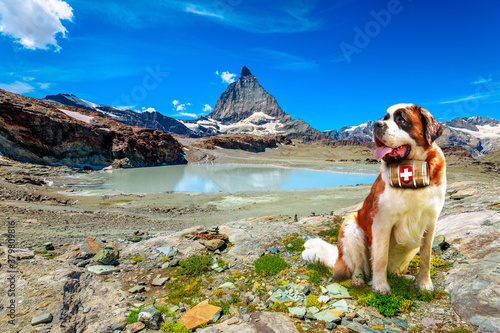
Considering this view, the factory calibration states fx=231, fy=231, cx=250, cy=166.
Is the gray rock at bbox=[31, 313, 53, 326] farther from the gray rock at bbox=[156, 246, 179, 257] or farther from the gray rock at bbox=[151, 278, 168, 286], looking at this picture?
the gray rock at bbox=[156, 246, 179, 257]

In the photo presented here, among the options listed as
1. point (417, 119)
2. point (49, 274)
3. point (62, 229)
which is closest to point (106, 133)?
point (62, 229)

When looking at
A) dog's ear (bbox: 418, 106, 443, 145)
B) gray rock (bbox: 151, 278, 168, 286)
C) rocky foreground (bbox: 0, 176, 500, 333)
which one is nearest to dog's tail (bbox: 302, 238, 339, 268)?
rocky foreground (bbox: 0, 176, 500, 333)

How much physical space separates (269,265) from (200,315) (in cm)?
216

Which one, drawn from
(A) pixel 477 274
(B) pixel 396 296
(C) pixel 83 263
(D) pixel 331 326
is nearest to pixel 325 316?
(D) pixel 331 326

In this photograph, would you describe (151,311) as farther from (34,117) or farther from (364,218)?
(34,117)

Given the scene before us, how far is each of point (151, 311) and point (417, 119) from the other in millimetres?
5297

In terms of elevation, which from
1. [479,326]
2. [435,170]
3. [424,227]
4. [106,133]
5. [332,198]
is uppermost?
[106,133]

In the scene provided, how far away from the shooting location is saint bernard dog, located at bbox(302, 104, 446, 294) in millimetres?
3023

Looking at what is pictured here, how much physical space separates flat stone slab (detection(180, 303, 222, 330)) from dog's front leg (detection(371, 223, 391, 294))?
279 cm

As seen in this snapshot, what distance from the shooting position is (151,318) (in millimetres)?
4082

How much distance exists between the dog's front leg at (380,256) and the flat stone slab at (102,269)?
626cm

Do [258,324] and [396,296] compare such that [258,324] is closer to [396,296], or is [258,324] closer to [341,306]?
[341,306]

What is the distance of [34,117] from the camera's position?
62344mm

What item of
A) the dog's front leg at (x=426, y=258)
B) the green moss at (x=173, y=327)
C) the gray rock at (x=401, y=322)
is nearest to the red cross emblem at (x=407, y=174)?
the dog's front leg at (x=426, y=258)
